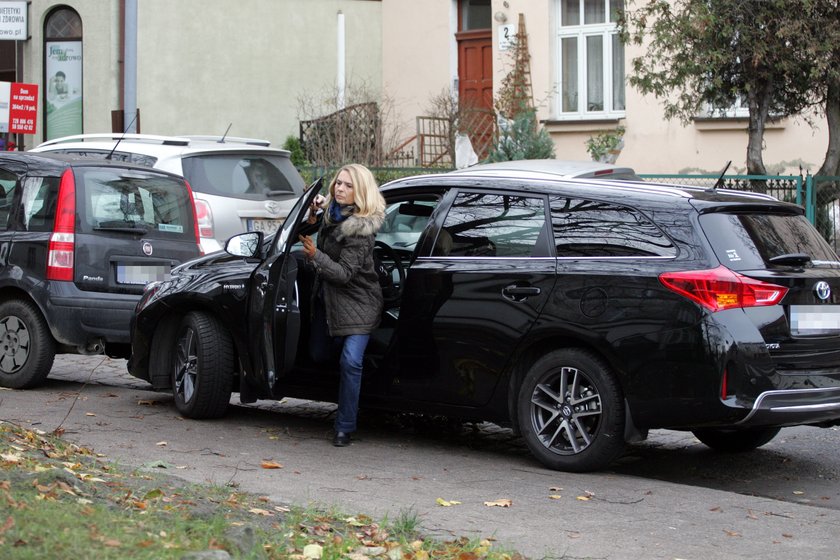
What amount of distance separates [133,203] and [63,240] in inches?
27.9

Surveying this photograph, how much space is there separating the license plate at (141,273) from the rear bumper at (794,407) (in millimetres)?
5021

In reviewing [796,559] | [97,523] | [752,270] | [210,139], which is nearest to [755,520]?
[796,559]

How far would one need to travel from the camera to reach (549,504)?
6582 mm

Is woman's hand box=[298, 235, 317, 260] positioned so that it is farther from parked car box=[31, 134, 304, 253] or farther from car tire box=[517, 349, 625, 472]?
parked car box=[31, 134, 304, 253]

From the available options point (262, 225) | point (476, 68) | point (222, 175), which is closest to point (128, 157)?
point (222, 175)

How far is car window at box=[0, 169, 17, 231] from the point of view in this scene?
10.2 metres

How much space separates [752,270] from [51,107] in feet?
73.9

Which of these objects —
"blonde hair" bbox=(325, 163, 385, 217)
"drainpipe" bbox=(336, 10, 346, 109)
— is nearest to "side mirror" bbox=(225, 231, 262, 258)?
"blonde hair" bbox=(325, 163, 385, 217)

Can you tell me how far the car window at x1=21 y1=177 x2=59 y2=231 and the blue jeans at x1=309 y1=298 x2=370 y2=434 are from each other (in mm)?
2863

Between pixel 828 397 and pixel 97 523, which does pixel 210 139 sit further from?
pixel 97 523

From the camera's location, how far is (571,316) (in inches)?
285

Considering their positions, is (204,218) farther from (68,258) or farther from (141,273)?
(68,258)

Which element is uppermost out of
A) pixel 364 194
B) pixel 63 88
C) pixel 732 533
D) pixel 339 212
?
pixel 63 88

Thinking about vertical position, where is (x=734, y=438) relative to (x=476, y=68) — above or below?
below
